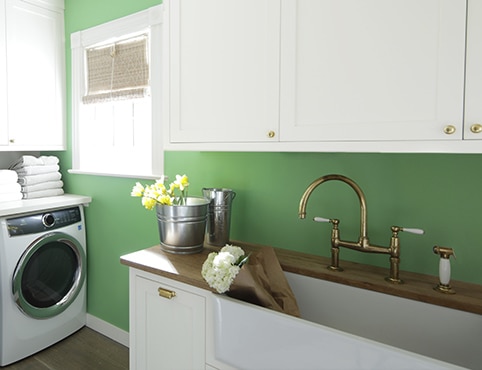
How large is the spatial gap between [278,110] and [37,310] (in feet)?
7.02

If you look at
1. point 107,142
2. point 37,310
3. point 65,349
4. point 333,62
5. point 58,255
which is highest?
point 333,62

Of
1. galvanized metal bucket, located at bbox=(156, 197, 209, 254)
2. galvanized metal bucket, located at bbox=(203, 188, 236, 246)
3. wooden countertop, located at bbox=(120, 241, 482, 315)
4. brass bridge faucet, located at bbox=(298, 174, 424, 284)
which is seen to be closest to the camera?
wooden countertop, located at bbox=(120, 241, 482, 315)

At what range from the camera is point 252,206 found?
6.09ft

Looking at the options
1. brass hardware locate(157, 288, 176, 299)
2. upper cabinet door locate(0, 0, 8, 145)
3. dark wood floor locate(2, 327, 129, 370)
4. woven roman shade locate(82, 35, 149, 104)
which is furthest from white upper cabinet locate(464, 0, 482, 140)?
upper cabinet door locate(0, 0, 8, 145)

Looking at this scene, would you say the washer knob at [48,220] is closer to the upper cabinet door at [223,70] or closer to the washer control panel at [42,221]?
the washer control panel at [42,221]

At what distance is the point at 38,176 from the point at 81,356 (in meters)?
1.30

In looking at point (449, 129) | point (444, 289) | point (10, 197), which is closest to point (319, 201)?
point (444, 289)

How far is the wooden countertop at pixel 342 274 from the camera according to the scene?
1.19 m

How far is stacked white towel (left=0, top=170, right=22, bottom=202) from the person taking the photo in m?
2.40

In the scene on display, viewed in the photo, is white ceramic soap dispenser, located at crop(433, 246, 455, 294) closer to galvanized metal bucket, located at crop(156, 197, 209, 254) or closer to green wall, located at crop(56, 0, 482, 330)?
green wall, located at crop(56, 0, 482, 330)

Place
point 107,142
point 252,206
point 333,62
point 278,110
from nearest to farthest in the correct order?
point 333,62 < point 278,110 < point 252,206 < point 107,142

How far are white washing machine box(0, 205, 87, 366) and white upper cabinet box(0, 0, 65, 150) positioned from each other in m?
0.59

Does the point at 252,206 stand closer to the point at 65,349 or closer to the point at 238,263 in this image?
the point at 238,263

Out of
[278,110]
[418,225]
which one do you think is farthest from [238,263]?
[418,225]
